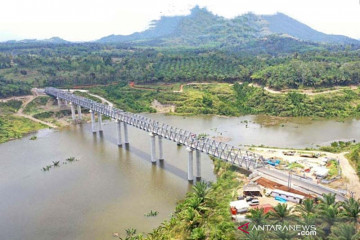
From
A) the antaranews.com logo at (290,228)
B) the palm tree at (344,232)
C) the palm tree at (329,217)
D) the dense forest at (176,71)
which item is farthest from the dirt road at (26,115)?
the palm tree at (344,232)

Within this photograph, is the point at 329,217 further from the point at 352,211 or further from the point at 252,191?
the point at 252,191

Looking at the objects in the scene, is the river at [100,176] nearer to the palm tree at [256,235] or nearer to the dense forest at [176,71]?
the palm tree at [256,235]

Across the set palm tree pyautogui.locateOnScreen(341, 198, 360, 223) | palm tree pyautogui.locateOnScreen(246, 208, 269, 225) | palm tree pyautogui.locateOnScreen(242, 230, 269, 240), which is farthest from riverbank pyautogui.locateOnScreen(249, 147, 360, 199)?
palm tree pyautogui.locateOnScreen(242, 230, 269, 240)

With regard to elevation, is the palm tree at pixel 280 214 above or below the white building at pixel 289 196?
above

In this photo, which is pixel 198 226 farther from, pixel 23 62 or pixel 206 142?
pixel 23 62

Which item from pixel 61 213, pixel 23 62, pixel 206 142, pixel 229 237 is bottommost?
pixel 61 213

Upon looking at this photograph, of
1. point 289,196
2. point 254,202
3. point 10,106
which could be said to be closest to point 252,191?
point 254,202

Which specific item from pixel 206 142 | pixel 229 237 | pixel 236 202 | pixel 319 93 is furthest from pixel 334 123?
pixel 229 237
